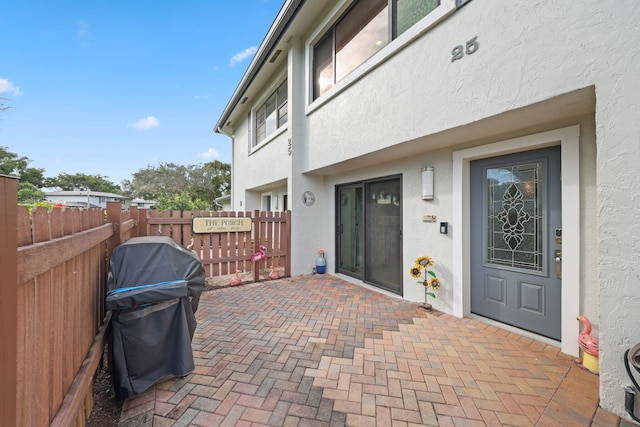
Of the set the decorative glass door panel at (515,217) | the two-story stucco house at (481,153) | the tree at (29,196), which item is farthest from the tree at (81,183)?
the decorative glass door panel at (515,217)

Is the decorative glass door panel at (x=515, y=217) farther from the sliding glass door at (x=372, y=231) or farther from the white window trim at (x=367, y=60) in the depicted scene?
the white window trim at (x=367, y=60)

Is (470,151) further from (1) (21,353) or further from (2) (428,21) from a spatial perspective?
(1) (21,353)

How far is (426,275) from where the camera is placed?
4.27 meters

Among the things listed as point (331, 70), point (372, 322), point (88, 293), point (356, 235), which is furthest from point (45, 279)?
point (331, 70)

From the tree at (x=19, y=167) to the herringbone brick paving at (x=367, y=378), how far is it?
26091 millimetres

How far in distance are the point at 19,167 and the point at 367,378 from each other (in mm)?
38948

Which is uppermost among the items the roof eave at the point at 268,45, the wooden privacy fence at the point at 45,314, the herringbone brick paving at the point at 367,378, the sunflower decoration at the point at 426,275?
the roof eave at the point at 268,45

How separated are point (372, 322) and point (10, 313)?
3628 mm

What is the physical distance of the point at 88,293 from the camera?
2082 millimetres

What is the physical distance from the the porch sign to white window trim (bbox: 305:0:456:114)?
10.3 feet

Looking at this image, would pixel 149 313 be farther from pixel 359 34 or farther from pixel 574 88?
pixel 359 34

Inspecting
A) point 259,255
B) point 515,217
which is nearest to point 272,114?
point 259,255

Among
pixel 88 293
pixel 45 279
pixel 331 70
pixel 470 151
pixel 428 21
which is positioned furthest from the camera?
pixel 331 70

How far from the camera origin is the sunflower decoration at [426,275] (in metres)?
4.07
